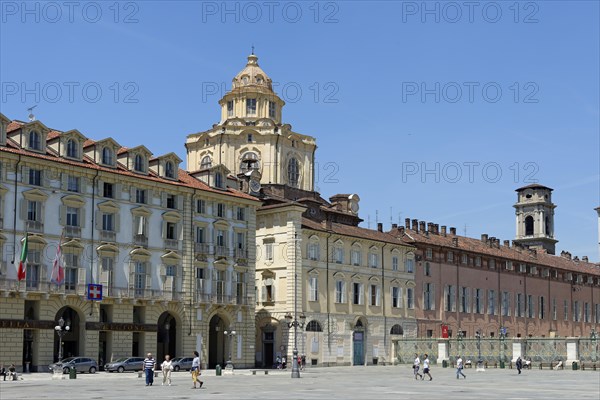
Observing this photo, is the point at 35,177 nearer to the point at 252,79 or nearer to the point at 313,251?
the point at 313,251

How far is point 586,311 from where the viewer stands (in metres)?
135

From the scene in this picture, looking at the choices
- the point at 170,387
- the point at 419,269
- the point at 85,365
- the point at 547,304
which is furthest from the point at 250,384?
the point at 547,304

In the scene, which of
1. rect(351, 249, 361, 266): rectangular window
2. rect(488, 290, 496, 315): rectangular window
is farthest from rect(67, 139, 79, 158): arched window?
rect(488, 290, 496, 315): rectangular window

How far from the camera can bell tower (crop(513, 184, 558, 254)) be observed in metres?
164

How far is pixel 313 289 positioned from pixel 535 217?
85.7 metres

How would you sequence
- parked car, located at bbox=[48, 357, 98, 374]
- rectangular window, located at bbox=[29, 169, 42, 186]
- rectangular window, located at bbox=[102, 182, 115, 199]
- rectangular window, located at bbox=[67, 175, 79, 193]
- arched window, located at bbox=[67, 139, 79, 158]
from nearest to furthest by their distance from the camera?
parked car, located at bbox=[48, 357, 98, 374] → rectangular window, located at bbox=[29, 169, 42, 186] → rectangular window, located at bbox=[67, 175, 79, 193] → arched window, located at bbox=[67, 139, 79, 158] → rectangular window, located at bbox=[102, 182, 115, 199]

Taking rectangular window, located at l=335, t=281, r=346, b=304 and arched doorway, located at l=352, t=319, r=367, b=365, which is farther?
arched doorway, located at l=352, t=319, r=367, b=365

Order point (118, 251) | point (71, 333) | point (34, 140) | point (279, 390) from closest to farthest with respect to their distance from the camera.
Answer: point (279, 390), point (34, 140), point (71, 333), point (118, 251)

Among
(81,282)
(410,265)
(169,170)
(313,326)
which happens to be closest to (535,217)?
(410,265)

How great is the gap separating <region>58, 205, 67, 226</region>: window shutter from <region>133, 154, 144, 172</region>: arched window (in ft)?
25.0

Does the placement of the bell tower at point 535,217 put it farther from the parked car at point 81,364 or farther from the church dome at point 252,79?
the parked car at point 81,364

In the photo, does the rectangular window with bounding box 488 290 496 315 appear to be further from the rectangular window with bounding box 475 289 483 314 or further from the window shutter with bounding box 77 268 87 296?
the window shutter with bounding box 77 268 87 296

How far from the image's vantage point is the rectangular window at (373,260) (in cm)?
9624

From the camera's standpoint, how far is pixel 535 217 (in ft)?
541
